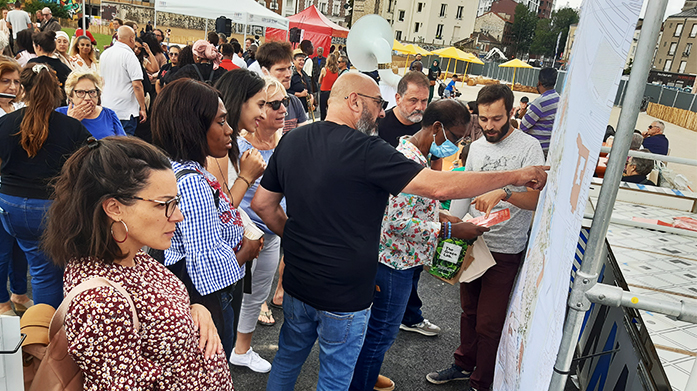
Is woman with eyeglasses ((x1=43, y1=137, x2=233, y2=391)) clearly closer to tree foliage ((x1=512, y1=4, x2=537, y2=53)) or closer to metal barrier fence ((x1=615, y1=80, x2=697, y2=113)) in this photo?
metal barrier fence ((x1=615, y1=80, x2=697, y2=113))

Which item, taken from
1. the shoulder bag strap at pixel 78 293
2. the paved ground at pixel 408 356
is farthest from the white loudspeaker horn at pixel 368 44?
the shoulder bag strap at pixel 78 293

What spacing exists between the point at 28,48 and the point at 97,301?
6.91 metres

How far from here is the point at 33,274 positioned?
2.96m

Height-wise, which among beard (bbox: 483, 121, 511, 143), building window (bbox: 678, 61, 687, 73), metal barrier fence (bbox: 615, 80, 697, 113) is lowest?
beard (bbox: 483, 121, 511, 143)

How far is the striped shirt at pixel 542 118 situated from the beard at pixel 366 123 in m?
4.00

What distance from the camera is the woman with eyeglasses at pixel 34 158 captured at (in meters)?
2.80

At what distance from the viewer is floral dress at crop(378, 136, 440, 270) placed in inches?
98.6

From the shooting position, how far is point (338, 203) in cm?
201

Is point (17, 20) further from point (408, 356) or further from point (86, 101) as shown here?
point (408, 356)

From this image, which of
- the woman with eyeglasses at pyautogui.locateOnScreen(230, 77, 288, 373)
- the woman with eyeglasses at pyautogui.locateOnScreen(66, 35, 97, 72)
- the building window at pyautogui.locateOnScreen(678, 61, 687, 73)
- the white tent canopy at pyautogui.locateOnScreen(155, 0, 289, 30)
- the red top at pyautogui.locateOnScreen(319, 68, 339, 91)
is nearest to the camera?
the woman with eyeglasses at pyautogui.locateOnScreen(230, 77, 288, 373)

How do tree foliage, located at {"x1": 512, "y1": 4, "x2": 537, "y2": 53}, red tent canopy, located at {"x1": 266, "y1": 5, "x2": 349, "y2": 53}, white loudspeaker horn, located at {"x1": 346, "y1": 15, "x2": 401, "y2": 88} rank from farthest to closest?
tree foliage, located at {"x1": 512, "y1": 4, "x2": 537, "y2": 53} < red tent canopy, located at {"x1": 266, "y1": 5, "x2": 349, "y2": 53} < white loudspeaker horn, located at {"x1": 346, "y1": 15, "x2": 401, "y2": 88}

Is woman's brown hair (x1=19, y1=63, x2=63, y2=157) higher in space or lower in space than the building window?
lower

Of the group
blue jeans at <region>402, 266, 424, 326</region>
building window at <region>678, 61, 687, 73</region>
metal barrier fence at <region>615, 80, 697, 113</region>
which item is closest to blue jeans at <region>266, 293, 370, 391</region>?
blue jeans at <region>402, 266, 424, 326</region>

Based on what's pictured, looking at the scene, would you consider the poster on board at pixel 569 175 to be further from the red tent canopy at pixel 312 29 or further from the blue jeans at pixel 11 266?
the red tent canopy at pixel 312 29
